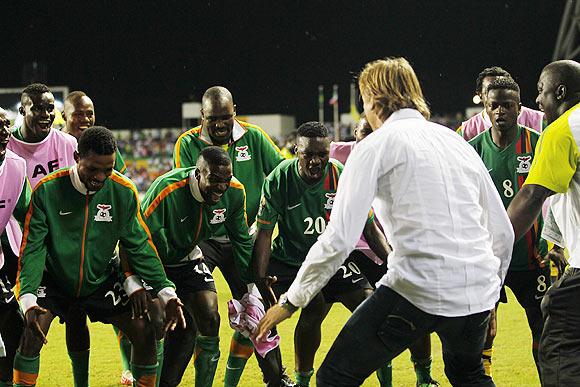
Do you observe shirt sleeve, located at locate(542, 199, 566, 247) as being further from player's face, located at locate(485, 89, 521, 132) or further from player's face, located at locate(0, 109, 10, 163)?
player's face, located at locate(0, 109, 10, 163)

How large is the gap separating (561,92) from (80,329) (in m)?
3.51

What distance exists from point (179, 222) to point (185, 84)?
37.5 metres

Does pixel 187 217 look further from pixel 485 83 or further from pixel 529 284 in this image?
pixel 485 83

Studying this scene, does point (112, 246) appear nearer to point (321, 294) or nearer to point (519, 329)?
point (321, 294)

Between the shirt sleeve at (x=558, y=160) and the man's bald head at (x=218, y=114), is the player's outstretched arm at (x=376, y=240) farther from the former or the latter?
the shirt sleeve at (x=558, y=160)

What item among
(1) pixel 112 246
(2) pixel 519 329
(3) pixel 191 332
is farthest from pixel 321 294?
(2) pixel 519 329

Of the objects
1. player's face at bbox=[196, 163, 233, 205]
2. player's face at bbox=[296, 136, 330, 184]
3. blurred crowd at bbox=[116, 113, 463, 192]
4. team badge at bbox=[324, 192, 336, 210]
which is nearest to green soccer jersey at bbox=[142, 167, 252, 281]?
player's face at bbox=[196, 163, 233, 205]

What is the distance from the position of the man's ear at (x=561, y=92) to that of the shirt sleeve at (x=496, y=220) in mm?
704

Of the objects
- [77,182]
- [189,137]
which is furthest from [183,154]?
[77,182]

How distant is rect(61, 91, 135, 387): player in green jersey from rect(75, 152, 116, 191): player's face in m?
0.70

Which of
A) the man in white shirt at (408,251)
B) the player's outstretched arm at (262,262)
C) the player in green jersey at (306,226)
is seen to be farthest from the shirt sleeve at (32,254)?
the man in white shirt at (408,251)

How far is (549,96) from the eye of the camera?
4418mm

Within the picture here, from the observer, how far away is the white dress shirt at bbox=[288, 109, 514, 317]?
362cm

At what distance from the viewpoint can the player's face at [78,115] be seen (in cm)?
731
